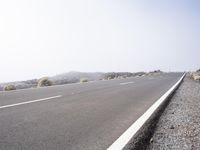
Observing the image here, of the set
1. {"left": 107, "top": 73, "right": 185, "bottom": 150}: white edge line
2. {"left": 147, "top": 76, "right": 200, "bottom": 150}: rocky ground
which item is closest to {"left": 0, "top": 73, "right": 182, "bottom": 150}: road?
{"left": 107, "top": 73, "right": 185, "bottom": 150}: white edge line

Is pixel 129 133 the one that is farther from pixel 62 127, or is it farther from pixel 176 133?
pixel 62 127

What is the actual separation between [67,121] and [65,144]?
1.79 metres

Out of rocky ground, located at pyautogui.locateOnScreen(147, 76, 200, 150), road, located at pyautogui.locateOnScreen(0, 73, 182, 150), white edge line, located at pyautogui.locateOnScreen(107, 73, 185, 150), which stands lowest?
rocky ground, located at pyautogui.locateOnScreen(147, 76, 200, 150)

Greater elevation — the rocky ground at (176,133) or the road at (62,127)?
the road at (62,127)

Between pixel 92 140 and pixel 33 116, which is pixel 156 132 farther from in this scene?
pixel 33 116

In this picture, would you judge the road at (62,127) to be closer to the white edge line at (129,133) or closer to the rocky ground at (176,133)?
the white edge line at (129,133)

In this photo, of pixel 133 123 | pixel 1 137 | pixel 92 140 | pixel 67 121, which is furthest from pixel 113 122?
pixel 1 137

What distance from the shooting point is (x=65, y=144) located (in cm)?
421

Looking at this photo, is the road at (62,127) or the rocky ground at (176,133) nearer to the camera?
the road at (62,127)

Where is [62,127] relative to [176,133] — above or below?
above

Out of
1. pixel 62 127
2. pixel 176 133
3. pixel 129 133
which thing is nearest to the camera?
pixel 129 133

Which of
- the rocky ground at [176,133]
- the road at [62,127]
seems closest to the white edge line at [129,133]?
the road at [62,127]

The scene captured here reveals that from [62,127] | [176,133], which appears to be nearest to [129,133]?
[176,133]

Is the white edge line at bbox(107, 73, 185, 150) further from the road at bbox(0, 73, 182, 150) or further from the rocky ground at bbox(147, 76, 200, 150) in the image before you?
the rocky ground at bbox(147, 76, 200, 150)
